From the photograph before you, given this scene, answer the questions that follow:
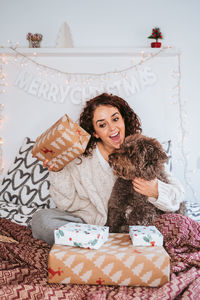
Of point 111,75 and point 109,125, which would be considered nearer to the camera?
point 109,125

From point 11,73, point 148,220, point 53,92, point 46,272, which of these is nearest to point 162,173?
point 148,220

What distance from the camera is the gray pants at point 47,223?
1546 millimetres

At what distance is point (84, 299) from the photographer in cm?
106

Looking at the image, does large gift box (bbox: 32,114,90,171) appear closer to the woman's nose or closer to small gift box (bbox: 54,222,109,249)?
the woman's nose

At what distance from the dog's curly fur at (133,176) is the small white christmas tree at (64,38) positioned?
1.53 m

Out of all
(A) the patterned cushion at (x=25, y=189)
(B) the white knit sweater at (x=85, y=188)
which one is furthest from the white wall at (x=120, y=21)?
(B) the white knit sweater at (x=85, y=188)

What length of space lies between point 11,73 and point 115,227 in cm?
196

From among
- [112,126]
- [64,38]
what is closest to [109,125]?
[112,126]

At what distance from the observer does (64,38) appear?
110 inches

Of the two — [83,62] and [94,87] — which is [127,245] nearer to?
[94,87]

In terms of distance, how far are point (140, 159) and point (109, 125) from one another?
389mm

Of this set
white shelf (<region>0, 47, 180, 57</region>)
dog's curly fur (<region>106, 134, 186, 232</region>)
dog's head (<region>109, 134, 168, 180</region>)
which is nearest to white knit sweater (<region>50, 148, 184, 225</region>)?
dog's curly fur (<region>106, 134, 186, 232</region>)

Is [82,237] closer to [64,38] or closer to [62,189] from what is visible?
[62,189]

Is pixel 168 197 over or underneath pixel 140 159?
underneath
